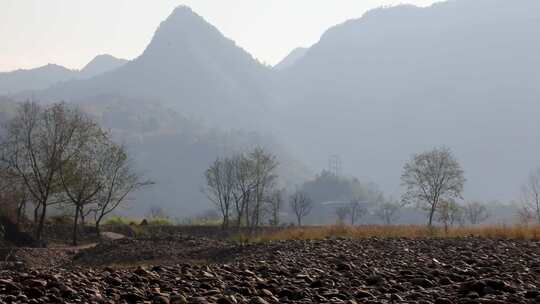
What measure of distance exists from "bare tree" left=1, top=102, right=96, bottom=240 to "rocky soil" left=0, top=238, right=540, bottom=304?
24444mm

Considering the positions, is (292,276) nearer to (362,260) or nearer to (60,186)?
(362,260)

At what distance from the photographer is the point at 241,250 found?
60.6 ft

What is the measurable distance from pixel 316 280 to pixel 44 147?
30.6m

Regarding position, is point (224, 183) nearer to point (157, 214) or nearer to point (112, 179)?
point (157, 214)

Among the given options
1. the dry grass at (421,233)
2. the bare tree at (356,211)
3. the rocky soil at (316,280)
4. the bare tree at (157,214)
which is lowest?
the rocky soil at (316,280)

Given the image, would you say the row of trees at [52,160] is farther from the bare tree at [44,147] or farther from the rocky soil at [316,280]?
the rocky soil at [316,280]

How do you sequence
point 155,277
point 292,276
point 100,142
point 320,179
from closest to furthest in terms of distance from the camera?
point 155,277 → point 292,276 → point 100,142 → point 320,179

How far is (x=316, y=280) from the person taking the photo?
1006 cm

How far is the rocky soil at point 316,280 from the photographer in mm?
7762

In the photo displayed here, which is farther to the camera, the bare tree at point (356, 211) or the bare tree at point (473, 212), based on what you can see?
the bare tree at point (356, 211)

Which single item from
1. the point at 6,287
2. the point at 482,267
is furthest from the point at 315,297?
the point at 482,267

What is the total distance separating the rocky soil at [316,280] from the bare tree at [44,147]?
2444 cm

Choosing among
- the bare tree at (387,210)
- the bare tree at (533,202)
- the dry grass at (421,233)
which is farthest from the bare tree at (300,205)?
the dry grass at (421,233)

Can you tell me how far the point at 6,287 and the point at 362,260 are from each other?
27.6 feet
